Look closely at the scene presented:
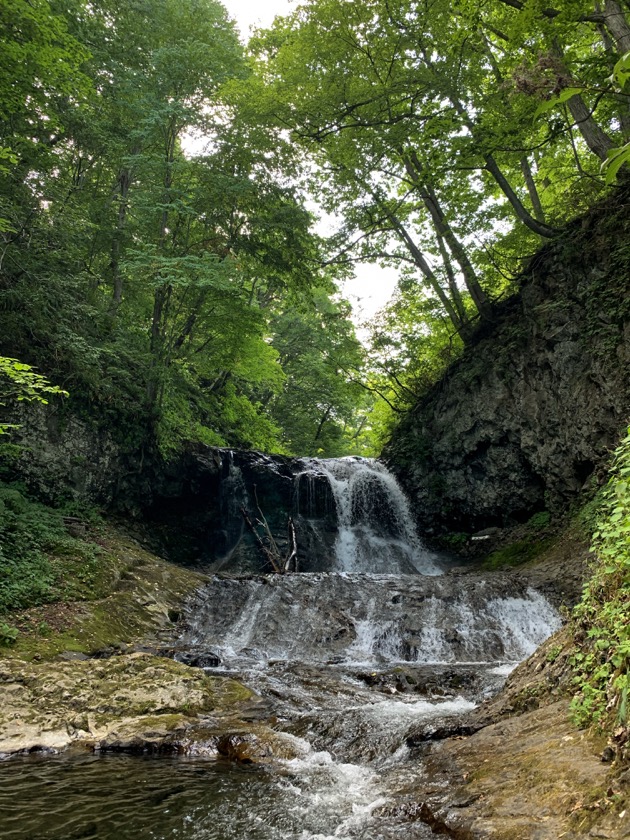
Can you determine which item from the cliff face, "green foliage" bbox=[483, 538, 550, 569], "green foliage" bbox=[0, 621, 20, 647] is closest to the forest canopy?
the cliff face

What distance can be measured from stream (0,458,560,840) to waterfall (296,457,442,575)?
1102 mm

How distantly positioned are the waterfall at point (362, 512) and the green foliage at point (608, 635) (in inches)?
481

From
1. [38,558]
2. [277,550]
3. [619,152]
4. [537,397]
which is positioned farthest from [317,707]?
[537,397]

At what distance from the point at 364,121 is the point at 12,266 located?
351 inches

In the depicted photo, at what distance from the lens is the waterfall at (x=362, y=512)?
15.8 m

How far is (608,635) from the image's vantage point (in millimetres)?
3135

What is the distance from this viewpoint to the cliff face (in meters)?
11.3

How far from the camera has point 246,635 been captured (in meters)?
9.54

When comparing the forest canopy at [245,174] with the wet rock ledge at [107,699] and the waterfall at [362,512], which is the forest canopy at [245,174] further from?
the wet rock ledge at [107,699]

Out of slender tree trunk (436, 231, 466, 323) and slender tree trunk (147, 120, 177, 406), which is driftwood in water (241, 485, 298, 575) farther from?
slender tree trunk (436, 231, 466, 323)

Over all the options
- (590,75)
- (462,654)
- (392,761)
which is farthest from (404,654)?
(590,75)

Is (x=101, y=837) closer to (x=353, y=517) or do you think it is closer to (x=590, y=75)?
(x=590, y=75)

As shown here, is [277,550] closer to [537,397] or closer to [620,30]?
[537,397]

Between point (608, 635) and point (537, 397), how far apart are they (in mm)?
11128
